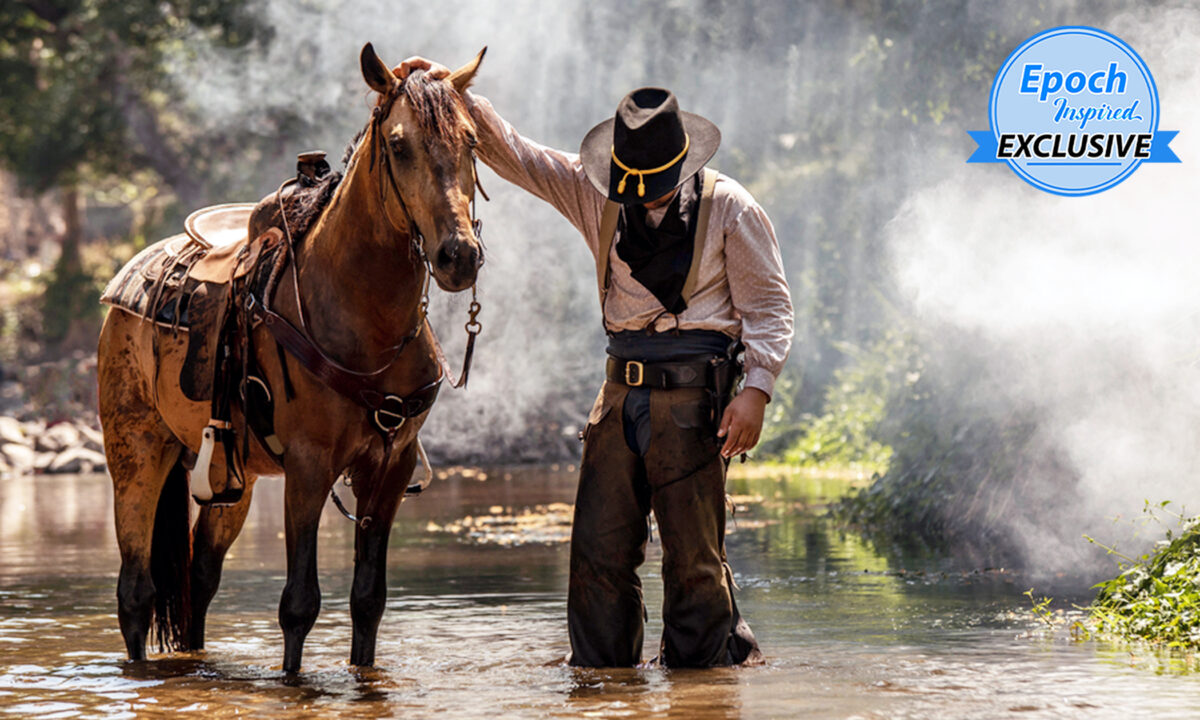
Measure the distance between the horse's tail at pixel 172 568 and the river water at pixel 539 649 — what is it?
6.3 inches

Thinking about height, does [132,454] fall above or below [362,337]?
below

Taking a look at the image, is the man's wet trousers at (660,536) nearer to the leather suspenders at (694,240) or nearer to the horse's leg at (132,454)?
the leather suspenders at (694,240)

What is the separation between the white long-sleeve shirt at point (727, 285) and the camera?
5.04m

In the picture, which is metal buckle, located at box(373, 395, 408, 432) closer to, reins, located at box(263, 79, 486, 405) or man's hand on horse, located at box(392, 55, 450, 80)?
reins, located at box(263, 79, 486, 405)

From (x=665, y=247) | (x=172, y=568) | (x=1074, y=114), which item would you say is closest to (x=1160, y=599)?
(x=665, y=247)

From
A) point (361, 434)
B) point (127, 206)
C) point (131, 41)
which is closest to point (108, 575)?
point (361, 434)

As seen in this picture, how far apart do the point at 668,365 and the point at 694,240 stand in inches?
17.8

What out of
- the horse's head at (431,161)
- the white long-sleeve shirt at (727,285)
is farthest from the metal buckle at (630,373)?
the horse's head at (431,161)

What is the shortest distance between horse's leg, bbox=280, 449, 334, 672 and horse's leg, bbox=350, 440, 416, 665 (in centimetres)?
26

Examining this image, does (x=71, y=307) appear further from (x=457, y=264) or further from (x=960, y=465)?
(x=457, y=264)

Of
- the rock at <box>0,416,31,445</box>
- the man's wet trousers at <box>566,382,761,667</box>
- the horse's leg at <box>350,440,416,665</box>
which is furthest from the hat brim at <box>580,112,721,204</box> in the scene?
the rock at <box>0,416,31,445</box>

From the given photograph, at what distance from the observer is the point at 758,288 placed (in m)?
5.08

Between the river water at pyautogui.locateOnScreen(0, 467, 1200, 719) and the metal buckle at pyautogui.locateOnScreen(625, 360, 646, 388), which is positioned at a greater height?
the metal buckle at pyautogui.locateOnScreen(625, 360, 646, 388)

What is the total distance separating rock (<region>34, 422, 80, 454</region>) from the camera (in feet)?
69.2
